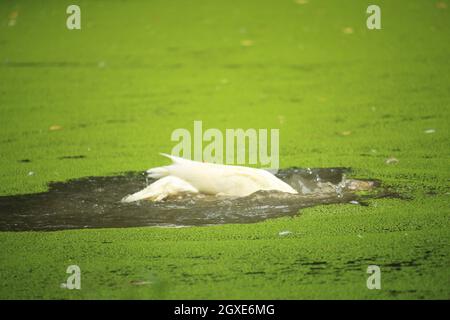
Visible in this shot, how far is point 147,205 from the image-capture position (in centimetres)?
485

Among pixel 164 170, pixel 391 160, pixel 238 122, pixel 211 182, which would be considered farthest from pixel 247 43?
pixel 211 182

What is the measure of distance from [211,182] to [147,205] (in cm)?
41

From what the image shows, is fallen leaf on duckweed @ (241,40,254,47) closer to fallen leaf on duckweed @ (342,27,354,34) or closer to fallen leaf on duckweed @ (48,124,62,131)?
fallen leaf on duckweed @ (342,27,354,34)

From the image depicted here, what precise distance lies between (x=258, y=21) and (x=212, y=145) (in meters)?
3.95

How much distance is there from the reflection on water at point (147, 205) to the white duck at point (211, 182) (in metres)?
0.05

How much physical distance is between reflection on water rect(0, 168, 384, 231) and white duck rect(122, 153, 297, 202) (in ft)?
0.16

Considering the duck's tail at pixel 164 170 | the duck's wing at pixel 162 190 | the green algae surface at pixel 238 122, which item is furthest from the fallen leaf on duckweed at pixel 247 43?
the duck's wing at pixel 162 190

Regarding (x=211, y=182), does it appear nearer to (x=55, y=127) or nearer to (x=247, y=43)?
(x=55, y=127)

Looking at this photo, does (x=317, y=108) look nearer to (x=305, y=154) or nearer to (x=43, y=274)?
(x=305, y=154)

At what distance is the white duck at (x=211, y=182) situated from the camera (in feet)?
16.0

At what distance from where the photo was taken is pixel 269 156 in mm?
5844

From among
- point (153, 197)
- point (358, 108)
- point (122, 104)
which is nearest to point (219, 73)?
point (122, 104)

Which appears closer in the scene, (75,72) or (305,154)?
(305,154)
